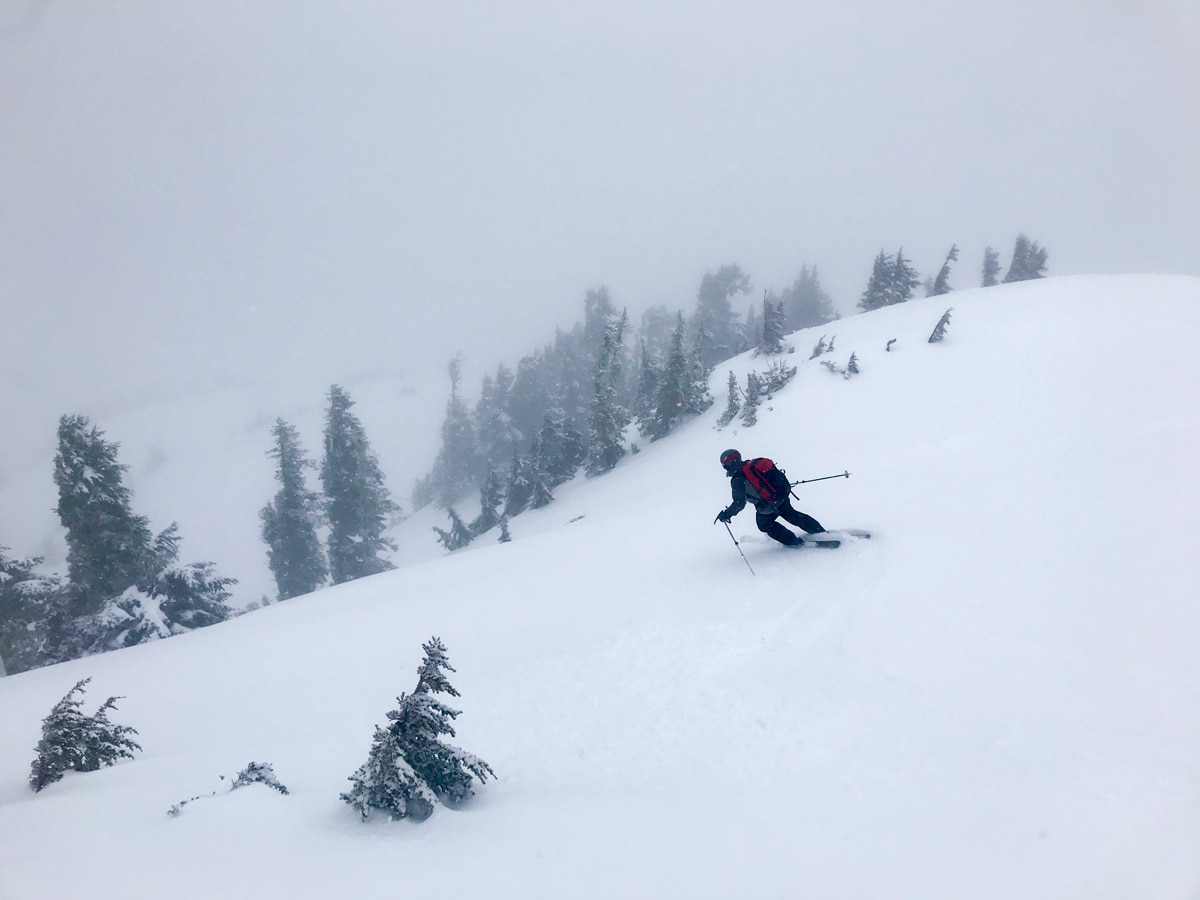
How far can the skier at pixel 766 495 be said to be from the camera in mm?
10445

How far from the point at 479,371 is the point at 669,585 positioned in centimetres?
10642

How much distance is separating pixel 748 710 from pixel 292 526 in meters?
36.2

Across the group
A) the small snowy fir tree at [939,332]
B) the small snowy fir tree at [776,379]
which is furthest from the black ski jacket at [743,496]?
the small snowy fir tree at [939,332]

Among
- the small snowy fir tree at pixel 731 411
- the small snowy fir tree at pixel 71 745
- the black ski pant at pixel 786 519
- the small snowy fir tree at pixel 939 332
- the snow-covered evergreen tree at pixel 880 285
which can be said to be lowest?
the small snowy fir tree at pixel 731 411

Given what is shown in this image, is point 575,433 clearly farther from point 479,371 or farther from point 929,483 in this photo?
point 479,371

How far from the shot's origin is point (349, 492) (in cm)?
3678

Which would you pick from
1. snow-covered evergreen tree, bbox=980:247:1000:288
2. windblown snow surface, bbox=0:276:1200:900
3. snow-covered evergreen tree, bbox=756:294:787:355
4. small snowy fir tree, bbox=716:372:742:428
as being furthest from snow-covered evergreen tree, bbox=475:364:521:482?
snow-covered evergreen tree, bbox=980:247:1000:288

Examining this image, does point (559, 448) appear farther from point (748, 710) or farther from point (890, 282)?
point (748, 710)

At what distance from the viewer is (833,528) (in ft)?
38.5

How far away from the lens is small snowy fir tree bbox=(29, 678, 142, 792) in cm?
700

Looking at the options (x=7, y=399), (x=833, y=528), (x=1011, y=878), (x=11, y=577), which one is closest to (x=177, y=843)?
(x=1011, y=878)

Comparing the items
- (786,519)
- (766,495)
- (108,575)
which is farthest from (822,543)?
(108,575)

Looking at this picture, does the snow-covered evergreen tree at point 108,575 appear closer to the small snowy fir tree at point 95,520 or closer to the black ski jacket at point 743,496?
the small snowy fir tree at point 95,520

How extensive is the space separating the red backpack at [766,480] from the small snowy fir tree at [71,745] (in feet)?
33.8
